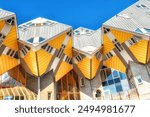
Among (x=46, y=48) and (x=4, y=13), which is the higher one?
(x=4, y=13)

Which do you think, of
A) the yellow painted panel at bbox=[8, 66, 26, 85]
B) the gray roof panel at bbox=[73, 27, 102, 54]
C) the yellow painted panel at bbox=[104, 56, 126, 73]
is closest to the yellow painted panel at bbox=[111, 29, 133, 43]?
the yellow painted panel at bbox=[104, 56, 126, 73]

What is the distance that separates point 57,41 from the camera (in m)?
25.2

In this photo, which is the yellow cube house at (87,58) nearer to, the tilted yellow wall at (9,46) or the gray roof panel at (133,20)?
the gray roof panel at (133,20)

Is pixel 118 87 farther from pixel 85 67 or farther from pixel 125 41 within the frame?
pixel 125 41

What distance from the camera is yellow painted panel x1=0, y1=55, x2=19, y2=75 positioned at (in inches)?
929

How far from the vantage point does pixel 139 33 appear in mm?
24531

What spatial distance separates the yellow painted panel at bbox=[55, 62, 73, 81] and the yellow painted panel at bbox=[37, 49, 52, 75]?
1.83 metres

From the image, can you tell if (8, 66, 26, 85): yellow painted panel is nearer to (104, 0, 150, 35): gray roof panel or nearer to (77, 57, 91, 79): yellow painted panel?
(77, 57, 91, 79): yellow painted panel

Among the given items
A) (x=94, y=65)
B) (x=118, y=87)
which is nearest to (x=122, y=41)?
(x=94, y=65)

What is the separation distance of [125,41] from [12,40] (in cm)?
1079

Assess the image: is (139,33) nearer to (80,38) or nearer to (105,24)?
(105,24)

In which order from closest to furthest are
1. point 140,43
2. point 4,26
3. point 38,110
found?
1. point 38,110
2. point 4,26
3. point 140,43

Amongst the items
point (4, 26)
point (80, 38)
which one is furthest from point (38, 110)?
point (80, 38)

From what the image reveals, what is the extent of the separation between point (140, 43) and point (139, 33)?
0.97 m
